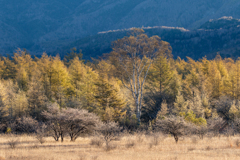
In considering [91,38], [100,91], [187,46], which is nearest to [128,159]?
[100,91]

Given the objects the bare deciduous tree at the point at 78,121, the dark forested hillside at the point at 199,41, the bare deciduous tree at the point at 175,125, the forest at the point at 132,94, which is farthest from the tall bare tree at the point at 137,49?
the dark forested hillside at the point at 199,41

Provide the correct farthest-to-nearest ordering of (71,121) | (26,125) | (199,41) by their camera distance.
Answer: (199,41) < (26,125) < (71,121)

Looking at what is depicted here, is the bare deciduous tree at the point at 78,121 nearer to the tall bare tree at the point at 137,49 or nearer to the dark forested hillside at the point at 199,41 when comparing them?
the tall bare tree at the point at 137,49

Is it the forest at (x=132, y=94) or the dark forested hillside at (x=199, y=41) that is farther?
the dark forested hillside at (x=199, y=41)

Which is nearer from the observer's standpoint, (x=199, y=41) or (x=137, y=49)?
(x=137, y=49)

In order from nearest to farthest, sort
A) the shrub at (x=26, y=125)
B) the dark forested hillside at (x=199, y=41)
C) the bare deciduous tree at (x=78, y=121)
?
the bare deciduous tree at (x=78, y=121)
the shrub at (x=26, y=125)
the dark forested hillside at (x=199, y=41)

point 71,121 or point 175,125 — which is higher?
point 71,121

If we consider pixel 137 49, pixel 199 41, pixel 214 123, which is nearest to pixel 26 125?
pixel 137 49

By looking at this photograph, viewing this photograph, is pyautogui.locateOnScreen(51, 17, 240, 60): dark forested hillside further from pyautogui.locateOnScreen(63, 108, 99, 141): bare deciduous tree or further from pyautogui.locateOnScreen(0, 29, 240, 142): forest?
pyautogui.locateOnScreen(63, 108, 99, 141): bare deciduous tree

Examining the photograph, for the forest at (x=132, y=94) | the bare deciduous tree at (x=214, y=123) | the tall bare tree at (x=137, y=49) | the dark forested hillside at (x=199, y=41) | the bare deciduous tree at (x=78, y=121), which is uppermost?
the dark forested hillside at (x=199, y=41)

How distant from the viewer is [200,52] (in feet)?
460

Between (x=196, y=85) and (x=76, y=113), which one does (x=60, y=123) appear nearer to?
(x=76, y=113)

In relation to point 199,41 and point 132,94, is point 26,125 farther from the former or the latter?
point 199,41

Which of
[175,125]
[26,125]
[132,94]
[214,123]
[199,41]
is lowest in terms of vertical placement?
[214,123]
